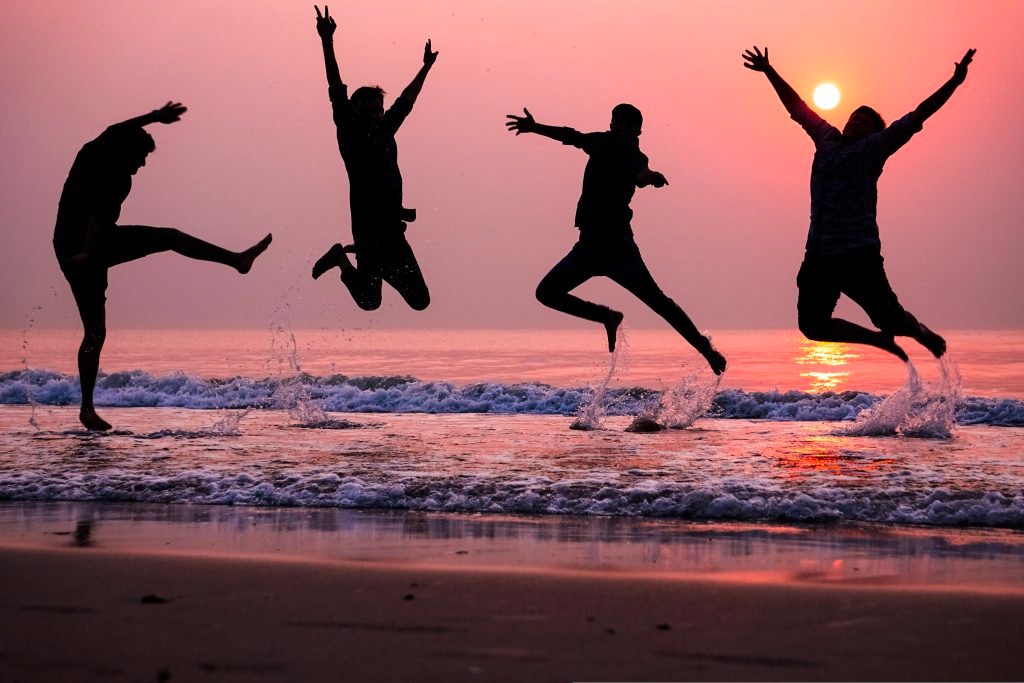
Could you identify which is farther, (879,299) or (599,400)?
(599,400)

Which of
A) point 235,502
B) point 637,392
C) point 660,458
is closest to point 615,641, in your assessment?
point 235,502

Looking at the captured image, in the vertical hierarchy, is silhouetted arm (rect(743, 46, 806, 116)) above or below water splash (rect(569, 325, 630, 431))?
above

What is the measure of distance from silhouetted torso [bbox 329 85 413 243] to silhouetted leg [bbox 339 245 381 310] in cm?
18

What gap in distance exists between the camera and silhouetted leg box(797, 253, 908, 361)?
936 cm

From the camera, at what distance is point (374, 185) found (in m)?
9.72

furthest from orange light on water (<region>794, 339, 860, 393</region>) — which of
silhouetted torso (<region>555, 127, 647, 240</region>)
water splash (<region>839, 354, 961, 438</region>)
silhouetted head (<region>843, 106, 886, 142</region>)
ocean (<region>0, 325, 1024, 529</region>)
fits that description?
silhouetted head (<region>843, 106, 886, 142</region>)

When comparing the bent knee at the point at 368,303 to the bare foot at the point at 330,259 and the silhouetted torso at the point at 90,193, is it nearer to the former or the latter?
the bare foot at the point at 330,259

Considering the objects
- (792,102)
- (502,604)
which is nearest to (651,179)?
(792,102)

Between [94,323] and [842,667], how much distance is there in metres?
8.38

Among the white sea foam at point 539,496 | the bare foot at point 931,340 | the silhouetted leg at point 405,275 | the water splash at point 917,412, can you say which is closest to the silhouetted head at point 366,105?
the silhouetted leg at point 405,275

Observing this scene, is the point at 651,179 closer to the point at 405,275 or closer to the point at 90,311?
the point at 405,275

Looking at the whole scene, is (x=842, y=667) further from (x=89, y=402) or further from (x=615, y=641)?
(x=89, y=402)

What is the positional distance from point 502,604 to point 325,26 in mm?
6231

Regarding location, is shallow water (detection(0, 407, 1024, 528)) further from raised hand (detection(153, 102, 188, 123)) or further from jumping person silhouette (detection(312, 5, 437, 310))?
raised hand (detection(153, 102, 188, 123))
